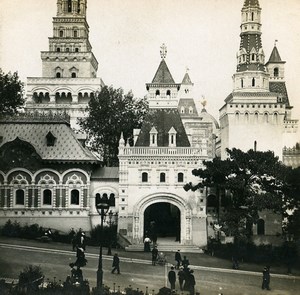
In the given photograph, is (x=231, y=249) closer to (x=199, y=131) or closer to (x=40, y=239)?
(x=40, y=239)

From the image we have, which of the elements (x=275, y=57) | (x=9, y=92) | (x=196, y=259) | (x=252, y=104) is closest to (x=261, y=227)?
(x=196, y=259)

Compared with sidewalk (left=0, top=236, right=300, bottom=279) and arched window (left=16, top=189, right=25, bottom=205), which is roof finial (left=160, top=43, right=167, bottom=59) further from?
Answer: arched window (left=16, top=189, right=25, bottom=205)

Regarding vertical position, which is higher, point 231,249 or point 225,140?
point 225,140

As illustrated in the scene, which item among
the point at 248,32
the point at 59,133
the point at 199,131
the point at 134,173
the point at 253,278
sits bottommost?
the point at 253,278

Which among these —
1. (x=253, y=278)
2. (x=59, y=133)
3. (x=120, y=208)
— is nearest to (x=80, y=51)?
(x=59, y=133)

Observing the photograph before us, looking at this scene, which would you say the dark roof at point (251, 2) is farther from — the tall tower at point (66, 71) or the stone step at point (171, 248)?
the stone step at point (171, 248)

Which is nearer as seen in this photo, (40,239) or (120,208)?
(40,239)

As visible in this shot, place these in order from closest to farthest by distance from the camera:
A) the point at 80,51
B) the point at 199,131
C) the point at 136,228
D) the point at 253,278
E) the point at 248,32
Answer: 1. the point at 253,278
2. the point at 136,228
3. the point at 248,32
4. the point at 80,51
5. the point at 199,131

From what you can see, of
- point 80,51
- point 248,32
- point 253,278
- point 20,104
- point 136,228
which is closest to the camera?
point 253,278
